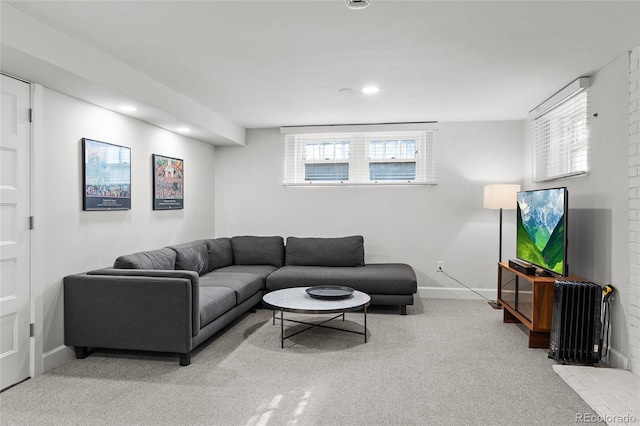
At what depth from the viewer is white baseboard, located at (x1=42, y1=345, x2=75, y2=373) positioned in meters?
3.10

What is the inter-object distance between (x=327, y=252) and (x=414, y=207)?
132cm

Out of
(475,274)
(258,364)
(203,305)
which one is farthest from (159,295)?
(475,274)

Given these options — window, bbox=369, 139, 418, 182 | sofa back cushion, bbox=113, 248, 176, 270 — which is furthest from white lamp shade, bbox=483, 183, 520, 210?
sofa back cushion, bbox=113, 248, 176, 270

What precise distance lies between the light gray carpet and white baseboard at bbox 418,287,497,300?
4.91 feet

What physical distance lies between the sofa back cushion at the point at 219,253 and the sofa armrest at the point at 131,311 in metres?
1.73

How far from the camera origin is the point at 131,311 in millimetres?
3197

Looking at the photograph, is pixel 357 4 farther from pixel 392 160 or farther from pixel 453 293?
pixel 453 293

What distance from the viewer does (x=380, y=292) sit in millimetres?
4676

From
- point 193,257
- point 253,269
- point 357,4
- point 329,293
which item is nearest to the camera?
point 357,4

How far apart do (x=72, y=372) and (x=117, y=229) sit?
1337mm

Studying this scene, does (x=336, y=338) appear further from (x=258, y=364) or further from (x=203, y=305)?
(x=203, y=305)

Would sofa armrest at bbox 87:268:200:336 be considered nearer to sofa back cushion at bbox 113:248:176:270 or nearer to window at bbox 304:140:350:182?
sofa back cushion at bbox 113:248:176:270

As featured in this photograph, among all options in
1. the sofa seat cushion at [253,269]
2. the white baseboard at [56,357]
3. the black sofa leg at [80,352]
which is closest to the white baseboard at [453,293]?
the sofa seat cushion at [253,269]

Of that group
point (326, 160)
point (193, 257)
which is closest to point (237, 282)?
point (193, 257)
